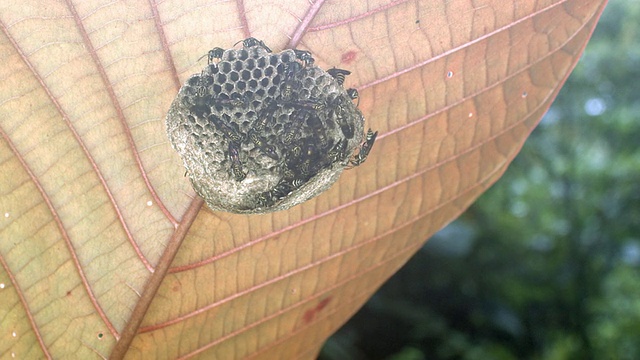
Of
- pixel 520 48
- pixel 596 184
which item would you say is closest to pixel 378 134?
pixel 520 48

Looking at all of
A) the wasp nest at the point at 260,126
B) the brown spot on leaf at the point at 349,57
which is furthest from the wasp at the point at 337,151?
the brown spot on leaf at the point at 349,57

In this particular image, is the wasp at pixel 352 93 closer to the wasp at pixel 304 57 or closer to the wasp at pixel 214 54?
the wasp at pixel 304 57

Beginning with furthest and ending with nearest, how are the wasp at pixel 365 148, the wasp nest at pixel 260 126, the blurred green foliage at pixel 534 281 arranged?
the blurred green foliage at pixel 534 281 < the wasp at pixel 365 148 < the wasp nest at pixel 260 126

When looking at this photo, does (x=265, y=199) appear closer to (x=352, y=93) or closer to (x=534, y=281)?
(x=352, y=93)

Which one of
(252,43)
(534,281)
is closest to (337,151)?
(252,43)

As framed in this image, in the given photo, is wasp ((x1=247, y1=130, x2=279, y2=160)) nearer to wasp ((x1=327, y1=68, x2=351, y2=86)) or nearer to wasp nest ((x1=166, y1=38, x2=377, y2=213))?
wasp nest ((x1=166, y1=38, x2=377, y2=213))

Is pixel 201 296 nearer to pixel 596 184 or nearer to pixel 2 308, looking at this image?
pixel 2 308
